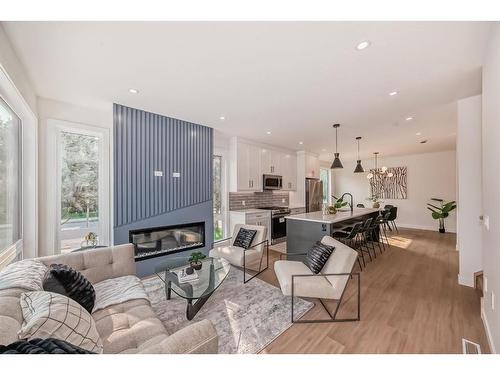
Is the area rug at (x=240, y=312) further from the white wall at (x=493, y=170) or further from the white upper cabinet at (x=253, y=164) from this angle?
the white upper cabinet at (x=253, y=164)

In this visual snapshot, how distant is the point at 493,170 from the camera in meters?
1.59

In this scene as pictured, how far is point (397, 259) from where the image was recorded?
156 inches

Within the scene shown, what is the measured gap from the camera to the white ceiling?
156 centimetres

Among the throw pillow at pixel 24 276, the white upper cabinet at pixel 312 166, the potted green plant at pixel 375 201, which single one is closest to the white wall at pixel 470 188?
the potted green plant at pixel 375 201

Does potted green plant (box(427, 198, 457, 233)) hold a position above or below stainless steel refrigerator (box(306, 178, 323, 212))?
below

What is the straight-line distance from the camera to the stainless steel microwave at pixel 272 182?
17.6 feet

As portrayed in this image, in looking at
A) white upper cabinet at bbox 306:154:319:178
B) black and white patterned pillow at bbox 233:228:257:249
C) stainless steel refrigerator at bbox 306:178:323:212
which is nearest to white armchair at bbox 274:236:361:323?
black and white patterned pillow at bbox 233:228:257:249

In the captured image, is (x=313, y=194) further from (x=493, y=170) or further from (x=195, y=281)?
(x=195, y=281)

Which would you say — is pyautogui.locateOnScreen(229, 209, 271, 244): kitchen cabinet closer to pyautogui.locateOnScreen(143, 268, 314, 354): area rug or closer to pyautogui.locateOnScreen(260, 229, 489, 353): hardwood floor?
pyautogui.locateOnScreen(260, 229, 489, 353): hardwood floor

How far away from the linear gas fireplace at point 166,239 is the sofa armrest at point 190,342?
104 inches

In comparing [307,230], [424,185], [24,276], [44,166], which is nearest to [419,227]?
[424,185]

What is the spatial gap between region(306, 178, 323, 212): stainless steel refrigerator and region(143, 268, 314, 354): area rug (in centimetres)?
398

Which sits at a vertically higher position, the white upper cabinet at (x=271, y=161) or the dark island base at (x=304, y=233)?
the white upper cabinet at (x=271, y=161)
